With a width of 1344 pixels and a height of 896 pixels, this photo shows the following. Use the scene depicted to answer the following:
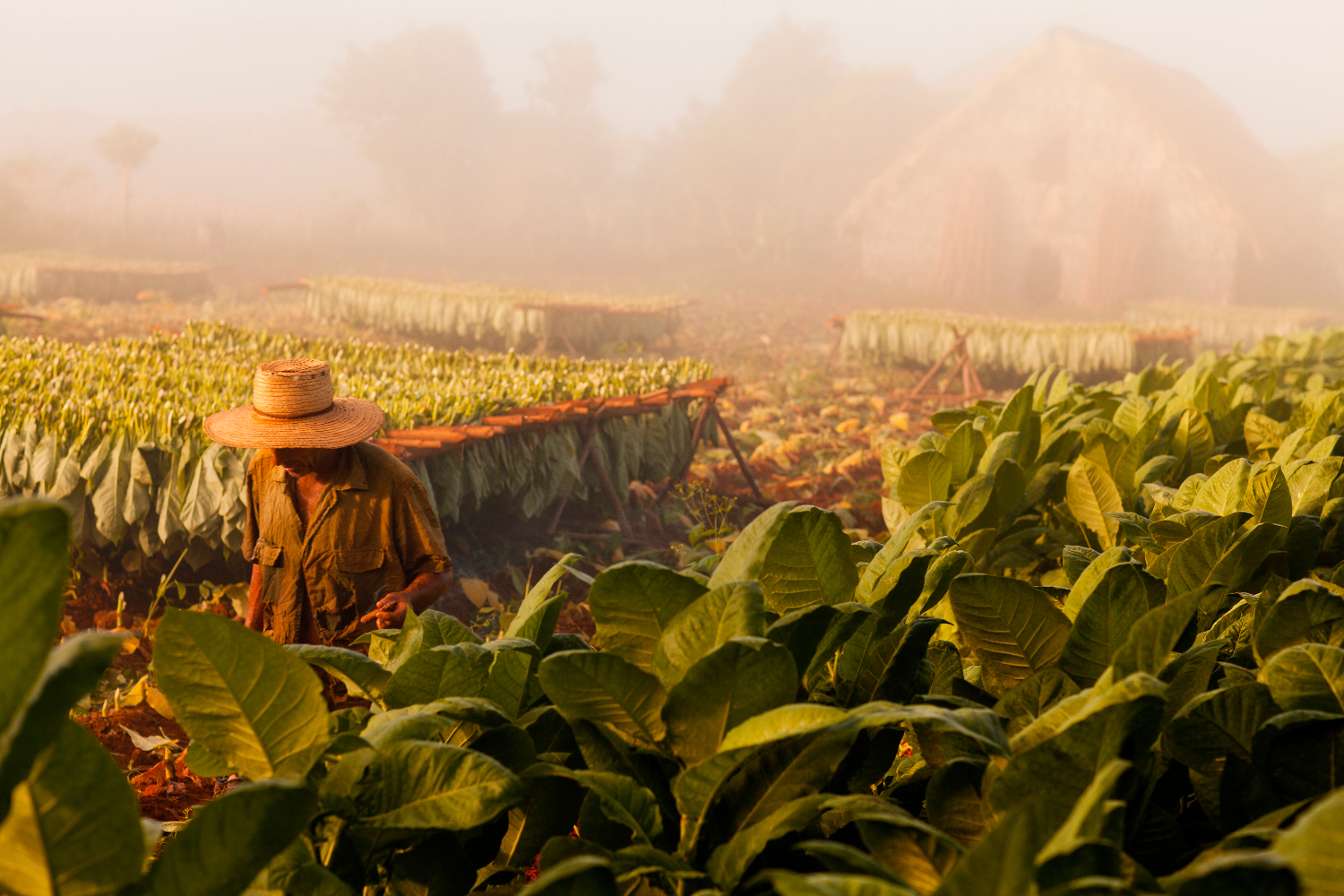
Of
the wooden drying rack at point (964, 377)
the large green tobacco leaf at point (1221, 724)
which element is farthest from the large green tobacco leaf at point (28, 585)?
the wooden drying rack at point (964, 377)

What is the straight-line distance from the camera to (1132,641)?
76 cm

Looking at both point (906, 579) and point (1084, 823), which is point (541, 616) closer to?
point (906, 579)

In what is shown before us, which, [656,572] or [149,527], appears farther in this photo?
[149,527]

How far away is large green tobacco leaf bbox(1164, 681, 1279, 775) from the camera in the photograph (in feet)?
2.68

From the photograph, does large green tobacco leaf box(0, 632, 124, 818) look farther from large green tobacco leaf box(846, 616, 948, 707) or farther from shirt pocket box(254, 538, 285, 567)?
shirt pocket box(254, 538, 285, 567)

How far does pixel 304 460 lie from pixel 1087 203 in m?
47.0

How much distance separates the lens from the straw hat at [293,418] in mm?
2559

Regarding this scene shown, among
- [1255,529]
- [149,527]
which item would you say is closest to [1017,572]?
[1255,529]

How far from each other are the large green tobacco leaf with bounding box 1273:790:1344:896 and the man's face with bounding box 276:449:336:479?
2669mm

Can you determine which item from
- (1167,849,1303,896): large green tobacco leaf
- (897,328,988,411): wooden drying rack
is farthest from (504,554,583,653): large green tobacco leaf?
(897,328,988,411): wooden drying rack

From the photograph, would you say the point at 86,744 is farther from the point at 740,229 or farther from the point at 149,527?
the point at 740,229

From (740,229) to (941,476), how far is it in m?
55.3

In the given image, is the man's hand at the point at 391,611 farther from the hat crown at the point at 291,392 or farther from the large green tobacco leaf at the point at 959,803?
the large green tobacco leaf at the point at 959,803

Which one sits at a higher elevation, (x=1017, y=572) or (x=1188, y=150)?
(x=1188, y=150)
